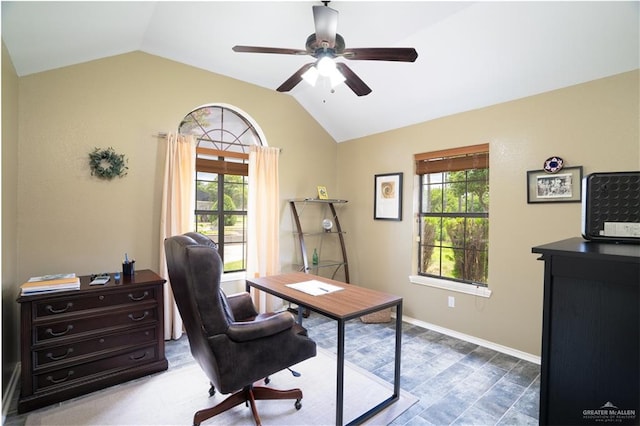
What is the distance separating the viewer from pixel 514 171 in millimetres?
3002

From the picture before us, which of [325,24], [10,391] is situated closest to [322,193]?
[325,24]

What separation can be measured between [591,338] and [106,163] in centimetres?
350

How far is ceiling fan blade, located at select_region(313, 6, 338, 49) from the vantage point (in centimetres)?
172

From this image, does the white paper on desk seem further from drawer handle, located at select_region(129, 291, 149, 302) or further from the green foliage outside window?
the green foliage outside window

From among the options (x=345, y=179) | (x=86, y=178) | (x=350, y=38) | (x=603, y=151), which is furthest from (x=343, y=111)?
(x=86, y=178)

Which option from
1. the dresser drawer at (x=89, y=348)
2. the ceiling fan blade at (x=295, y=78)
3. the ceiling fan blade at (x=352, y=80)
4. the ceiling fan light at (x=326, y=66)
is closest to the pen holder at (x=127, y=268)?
the dresser drawer at (x=89, y=348)

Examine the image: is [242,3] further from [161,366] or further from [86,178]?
[161,366]

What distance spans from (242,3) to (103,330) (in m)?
2.72

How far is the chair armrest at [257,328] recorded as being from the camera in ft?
5.55

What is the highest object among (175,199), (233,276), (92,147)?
(92,147)

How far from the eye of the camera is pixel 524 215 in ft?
9.62

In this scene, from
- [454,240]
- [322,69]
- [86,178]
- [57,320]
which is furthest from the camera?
[454,240]

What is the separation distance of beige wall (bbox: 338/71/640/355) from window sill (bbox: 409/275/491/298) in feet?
0.20

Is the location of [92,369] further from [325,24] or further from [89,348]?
[325,24]
